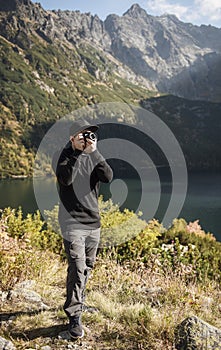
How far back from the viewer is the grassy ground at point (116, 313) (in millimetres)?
3316

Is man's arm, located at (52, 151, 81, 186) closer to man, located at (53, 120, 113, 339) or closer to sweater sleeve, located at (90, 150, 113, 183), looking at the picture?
man, located at (53, 120, 113, 339)

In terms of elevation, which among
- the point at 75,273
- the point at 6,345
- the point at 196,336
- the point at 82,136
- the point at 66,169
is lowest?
the point at 6,345

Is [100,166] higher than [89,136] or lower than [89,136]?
lower

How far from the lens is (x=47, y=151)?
194625 mm

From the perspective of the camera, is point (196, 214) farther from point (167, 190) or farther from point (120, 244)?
point (120, 244)

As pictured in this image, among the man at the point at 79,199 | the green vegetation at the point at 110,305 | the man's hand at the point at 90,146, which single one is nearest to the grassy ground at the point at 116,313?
the green vegetation at the point at 110,305

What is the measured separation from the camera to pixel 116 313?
3.95 metres

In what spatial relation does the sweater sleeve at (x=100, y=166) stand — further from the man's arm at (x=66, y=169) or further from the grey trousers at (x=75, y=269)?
the grey trousers at (x=75, y=269)

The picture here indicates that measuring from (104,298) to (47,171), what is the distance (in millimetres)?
161504

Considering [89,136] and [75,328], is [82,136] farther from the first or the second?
[75,328]

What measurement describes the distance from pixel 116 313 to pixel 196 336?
1.24 m

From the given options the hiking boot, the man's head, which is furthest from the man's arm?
the hiking boot

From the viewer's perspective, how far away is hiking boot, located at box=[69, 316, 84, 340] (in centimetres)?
341

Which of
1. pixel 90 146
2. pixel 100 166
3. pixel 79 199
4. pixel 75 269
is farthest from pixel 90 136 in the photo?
pixel 75 269
